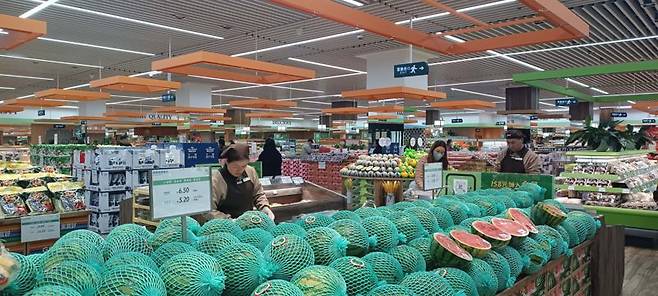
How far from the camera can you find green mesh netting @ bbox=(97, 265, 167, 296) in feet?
4.40

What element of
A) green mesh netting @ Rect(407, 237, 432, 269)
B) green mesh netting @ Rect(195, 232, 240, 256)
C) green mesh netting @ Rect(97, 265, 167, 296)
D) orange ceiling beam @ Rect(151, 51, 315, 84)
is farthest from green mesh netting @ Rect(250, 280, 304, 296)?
orange ceiling beam @ Rect(151, 51, 315, 84)

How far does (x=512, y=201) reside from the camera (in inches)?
134

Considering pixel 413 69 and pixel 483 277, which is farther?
pixel 413 69

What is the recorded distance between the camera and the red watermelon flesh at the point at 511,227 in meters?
2.52

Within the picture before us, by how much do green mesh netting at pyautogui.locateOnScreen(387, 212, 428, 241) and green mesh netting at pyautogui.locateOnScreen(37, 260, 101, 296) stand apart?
1391 mm

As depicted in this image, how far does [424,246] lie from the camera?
2250 millimetres

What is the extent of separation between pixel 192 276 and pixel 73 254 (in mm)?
442

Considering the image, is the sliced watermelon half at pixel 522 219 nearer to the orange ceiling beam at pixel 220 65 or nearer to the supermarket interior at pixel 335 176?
the supermarket interior at pixel 335 176

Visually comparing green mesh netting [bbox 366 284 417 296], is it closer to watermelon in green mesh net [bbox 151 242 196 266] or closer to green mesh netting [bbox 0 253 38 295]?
watermelon in green mesh net [bbox 151 242 196 266]

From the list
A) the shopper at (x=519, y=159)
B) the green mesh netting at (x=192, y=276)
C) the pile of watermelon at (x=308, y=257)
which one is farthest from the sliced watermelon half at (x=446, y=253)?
the shopper at (x=519, y=159)

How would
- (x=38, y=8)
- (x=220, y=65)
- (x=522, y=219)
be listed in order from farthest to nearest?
1. (x=38, y=8)
2. (x=220, y=65)
3. (x=522, y=219)

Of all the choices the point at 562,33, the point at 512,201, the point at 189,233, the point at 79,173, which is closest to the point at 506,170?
the point at 562,33

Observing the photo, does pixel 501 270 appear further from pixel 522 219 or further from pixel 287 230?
pixel 287 230

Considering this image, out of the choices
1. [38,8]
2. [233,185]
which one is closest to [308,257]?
[233,185]
